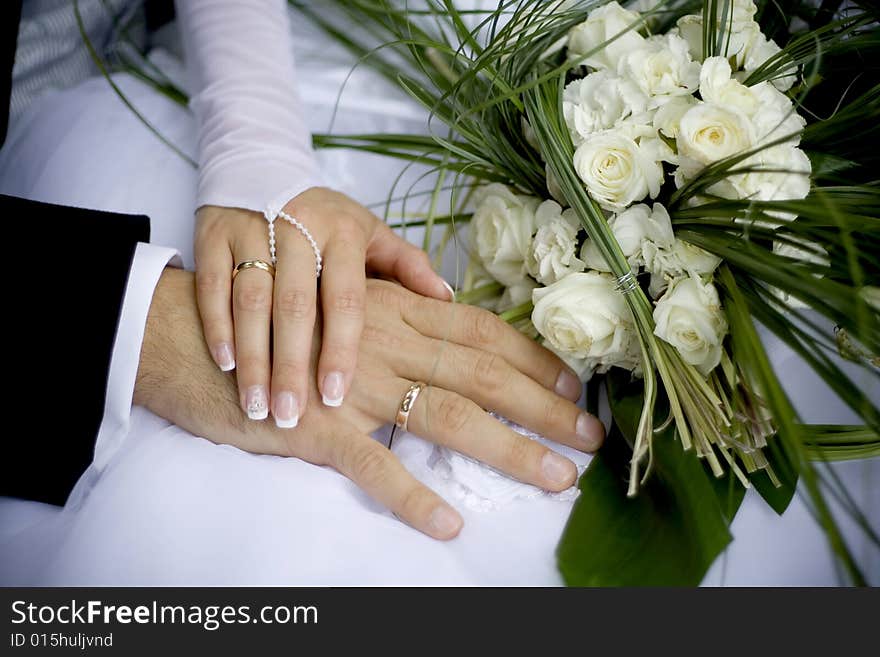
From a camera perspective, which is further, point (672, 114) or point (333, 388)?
point (333, 388)

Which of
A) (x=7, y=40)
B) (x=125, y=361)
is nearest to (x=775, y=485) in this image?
(x=125, y=361)

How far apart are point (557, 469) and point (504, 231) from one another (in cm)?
27

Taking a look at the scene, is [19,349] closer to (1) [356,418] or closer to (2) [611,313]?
(1) [356,418]

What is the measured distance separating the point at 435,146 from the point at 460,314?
0.82 feet

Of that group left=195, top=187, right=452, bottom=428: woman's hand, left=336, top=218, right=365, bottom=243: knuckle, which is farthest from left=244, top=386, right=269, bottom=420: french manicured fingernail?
left=336, top=218, right=365, bottom=243: knuckle

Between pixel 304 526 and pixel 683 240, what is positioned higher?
pixel 683 240

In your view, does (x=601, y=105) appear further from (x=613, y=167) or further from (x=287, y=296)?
(x=287, y=296)

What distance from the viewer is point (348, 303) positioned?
82 cm

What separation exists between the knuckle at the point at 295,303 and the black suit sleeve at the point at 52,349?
179 millimetres

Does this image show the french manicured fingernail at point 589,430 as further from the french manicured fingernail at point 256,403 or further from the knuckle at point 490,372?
the french manicured fingernail at point 256,403

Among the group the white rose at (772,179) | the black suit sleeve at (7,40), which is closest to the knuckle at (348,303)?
the white rose at (772,179)

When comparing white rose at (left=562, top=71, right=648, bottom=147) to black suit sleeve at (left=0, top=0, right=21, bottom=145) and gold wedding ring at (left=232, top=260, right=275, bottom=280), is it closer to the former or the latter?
gold wedding ring at (left=232, top=260, right=275, bottom=280)

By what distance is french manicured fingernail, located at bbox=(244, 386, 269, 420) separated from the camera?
753 millimetres

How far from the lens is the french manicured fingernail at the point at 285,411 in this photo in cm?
75
